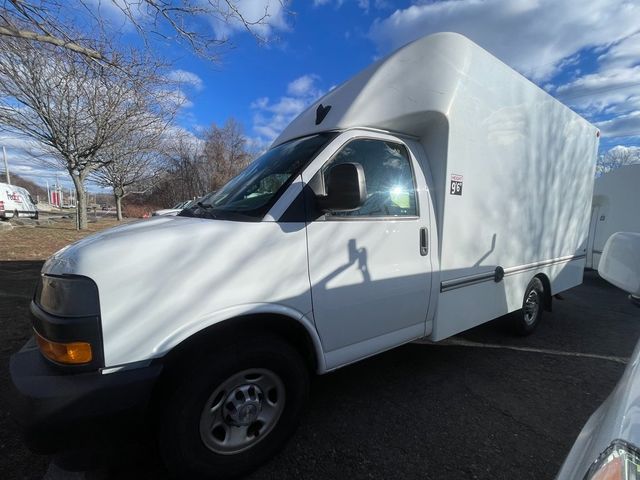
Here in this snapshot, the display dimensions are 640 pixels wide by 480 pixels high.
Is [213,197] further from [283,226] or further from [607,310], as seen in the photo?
[607,310]

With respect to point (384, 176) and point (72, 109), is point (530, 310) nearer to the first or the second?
point (384, 176)

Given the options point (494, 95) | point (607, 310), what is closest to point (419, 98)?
point (494, 95)

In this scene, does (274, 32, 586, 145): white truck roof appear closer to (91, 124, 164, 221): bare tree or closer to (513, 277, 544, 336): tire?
(513, 277, 544, 336): tire

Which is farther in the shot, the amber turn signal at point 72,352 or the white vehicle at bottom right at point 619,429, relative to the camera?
the amber turn signal at point 72,352

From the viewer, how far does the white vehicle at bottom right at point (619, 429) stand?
2.91 feet

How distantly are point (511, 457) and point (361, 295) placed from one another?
1.50 metres

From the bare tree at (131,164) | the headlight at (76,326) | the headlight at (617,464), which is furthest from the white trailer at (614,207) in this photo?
the bare tree at (131,164)

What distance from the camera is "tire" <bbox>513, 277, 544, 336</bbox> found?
451 cm

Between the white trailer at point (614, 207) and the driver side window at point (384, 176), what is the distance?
27.2ft

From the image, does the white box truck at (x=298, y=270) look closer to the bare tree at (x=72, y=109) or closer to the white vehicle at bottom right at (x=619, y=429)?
the white vehicle at bottom right at (x=619, y=429)

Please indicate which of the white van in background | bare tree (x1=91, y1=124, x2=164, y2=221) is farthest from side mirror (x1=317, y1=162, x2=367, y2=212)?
the white van in background

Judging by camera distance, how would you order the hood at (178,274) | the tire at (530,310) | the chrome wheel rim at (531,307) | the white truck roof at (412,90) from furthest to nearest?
the chrome wheel rim at (531,307), the tire at (530,310), the white truck roof at (412,90), the hood at (178,274)

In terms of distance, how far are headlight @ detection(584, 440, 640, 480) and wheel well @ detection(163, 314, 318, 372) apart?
1.62 meters

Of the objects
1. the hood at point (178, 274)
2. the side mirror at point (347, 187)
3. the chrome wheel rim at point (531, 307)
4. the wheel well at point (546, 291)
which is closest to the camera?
the hood at point (178, 274)
